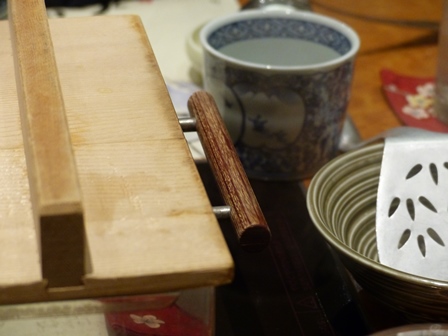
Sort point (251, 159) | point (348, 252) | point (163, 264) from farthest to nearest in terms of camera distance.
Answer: point (251, 159) < point (348, 252) < point (163, 264)

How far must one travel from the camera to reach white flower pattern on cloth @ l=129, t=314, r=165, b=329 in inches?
14.4

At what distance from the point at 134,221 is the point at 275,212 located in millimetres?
303

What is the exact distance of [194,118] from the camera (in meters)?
0.49

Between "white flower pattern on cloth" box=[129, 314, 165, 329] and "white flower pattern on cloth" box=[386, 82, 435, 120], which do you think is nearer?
"white flower pattern on cloth" box=[129, 314, 165, 329]

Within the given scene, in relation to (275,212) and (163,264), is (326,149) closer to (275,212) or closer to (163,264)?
(275,212)

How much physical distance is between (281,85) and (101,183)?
279mm

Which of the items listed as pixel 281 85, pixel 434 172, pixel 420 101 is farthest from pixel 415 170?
pixel 420 101

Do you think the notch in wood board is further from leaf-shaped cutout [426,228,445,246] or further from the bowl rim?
leaf-shaped cutout [426,228,445,246]

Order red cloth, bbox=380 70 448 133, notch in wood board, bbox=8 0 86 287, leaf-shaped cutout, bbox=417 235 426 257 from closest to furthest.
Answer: notch in wood board, bbox=8 0 86 287, leaf-shaped cutout, bbox=417 235 426 257, red cloth, bbox=380 70 448 133

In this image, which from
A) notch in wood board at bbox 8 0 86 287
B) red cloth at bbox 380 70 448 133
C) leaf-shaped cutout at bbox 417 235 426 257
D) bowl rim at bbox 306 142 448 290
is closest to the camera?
notch in wood board at bbox 8 0 86 287

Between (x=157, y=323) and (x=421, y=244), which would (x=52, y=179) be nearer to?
(x=157, y=323)

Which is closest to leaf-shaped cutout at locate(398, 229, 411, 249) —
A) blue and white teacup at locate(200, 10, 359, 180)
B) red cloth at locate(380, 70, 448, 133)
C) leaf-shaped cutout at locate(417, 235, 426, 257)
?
leaf-shaped cutout at locate(417, 235, 426, 257)

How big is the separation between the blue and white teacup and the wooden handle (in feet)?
0.42

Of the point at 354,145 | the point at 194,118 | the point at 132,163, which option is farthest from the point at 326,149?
the point at 132,163
